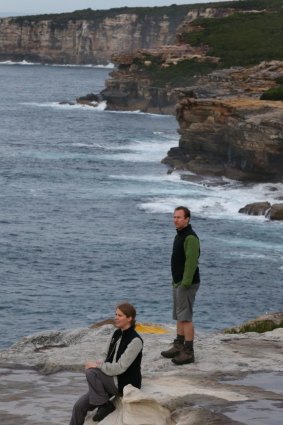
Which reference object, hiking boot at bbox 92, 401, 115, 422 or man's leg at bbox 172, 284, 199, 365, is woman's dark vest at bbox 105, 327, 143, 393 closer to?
hiking boot at bbox 92, 401, 115, 422

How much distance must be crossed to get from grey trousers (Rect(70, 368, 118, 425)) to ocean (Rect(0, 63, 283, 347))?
69.8 ft

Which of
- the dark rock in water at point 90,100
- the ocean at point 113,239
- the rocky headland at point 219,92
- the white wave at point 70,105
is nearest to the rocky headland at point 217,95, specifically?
the rocky headland at point 219,92

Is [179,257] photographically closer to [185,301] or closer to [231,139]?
[185,301]

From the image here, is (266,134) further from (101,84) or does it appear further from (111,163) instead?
(101,84)

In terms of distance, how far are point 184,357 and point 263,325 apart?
21.1 ft

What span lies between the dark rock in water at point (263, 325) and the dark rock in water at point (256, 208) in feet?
117

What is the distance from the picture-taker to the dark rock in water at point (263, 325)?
22188mm

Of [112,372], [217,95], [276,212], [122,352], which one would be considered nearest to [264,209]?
[276,212]

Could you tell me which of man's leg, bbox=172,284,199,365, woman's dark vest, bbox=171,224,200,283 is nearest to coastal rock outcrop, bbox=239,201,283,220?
man's leg, bbox=172,284,199,365

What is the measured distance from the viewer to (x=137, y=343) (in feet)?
45.9

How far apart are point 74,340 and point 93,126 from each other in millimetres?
97489

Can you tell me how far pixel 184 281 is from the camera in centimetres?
1614

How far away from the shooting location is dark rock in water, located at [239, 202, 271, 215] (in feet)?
196

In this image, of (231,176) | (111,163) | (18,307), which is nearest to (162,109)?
(111,163)
